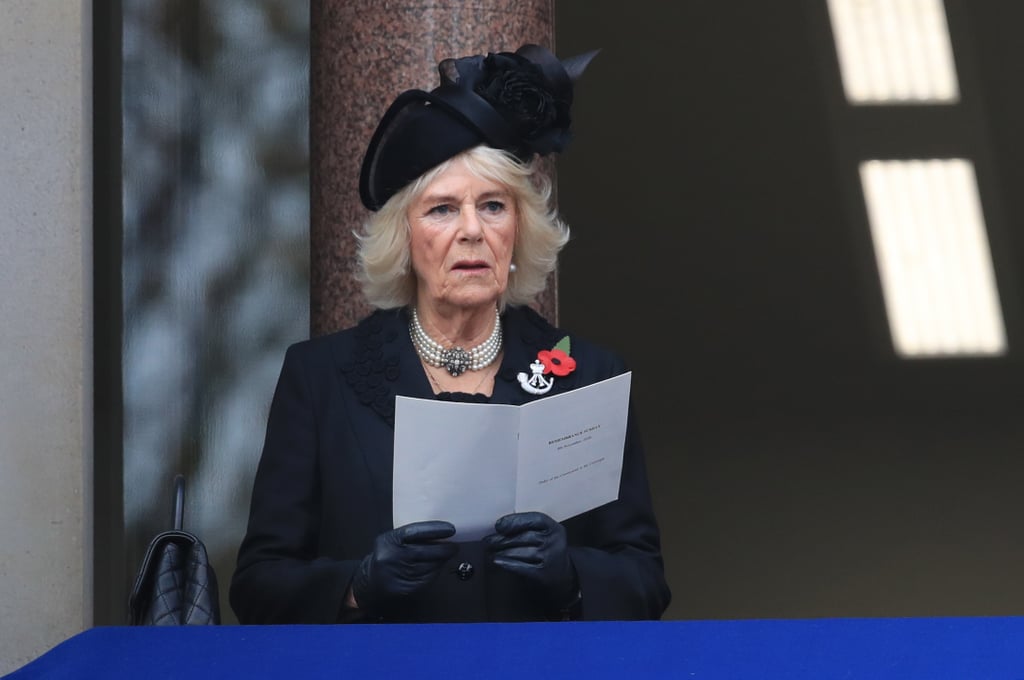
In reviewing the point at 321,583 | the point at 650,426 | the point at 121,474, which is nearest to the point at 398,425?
the point at 321,583

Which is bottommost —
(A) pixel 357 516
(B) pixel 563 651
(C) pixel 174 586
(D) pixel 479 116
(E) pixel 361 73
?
(B) pixel 563 651

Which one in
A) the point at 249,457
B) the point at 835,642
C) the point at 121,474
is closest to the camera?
the point at 835,642

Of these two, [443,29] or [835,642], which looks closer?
[835,642]

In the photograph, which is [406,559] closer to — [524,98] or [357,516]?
[357,516]

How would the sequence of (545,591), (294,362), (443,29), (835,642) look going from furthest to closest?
(443,29) < (294,362) < (545,591) < (835,642)

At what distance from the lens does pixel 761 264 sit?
24.7 ft

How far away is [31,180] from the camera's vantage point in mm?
3684

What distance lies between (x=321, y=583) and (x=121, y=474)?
1920 mm

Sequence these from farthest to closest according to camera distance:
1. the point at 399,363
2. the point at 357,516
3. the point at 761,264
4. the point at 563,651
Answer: the point at 761,264 < the point at 399,363 < the point at 357,516 < the point at 563,651

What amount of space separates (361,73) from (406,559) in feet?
5.35

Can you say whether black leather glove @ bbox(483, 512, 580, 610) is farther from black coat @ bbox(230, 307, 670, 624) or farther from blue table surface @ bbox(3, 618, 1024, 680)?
blue table surface @ bbox(3, 618, 1024, 680)

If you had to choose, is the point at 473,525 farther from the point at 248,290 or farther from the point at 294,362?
the point at 248,290

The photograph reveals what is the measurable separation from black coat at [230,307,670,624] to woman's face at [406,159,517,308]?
0.53ft

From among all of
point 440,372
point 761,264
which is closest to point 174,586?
point 440,372
